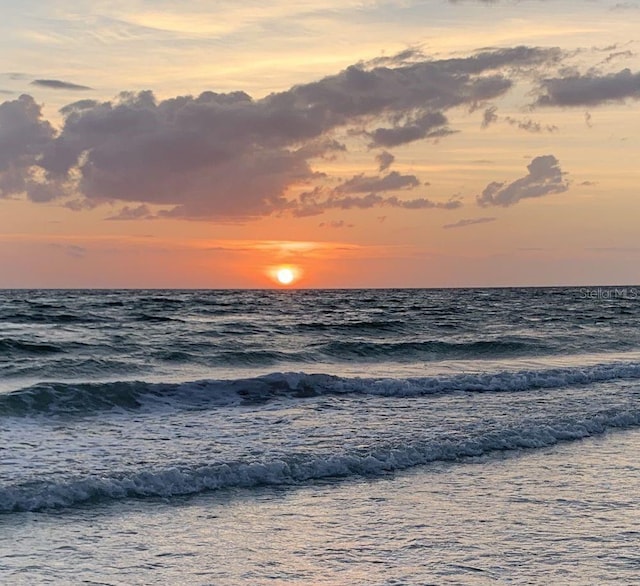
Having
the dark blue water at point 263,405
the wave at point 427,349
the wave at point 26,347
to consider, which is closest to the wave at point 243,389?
the dark blue water at point 263,405

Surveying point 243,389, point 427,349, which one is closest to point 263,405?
point 243,389

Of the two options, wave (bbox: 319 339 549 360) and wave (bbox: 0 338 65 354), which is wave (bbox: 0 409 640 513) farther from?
wave (bbox: 0 338 65 354)

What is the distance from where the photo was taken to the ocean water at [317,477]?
Result: 8461 mm

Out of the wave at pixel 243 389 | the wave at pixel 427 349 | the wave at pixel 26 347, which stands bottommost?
the wave at pixel 427 349

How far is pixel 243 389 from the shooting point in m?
21.8

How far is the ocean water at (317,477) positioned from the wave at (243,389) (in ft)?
0.26

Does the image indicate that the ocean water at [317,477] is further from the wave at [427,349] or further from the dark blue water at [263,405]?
the wave at [427,349]

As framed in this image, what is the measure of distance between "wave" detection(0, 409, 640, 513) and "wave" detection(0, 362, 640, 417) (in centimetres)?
665

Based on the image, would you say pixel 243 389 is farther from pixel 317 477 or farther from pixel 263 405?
pixel 317 477

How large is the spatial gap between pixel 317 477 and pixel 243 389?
9.76 m

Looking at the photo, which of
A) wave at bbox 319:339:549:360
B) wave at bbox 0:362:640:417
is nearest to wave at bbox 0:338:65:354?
wave at bbox 0:362:640:417

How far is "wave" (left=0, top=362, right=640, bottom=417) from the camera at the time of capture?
60.7 ft

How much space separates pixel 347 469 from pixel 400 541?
352 cm

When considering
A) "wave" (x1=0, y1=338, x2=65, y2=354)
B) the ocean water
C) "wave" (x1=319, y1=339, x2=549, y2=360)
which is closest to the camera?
the ocean water
